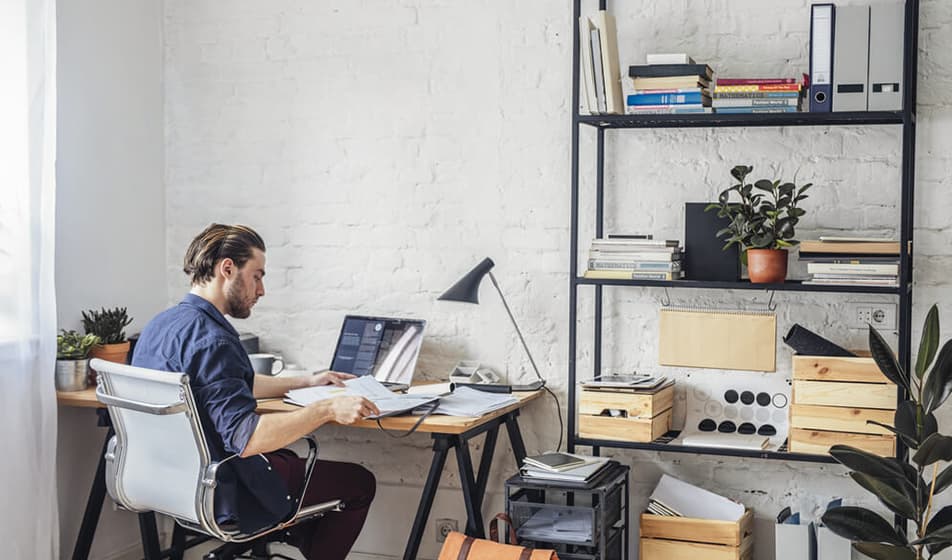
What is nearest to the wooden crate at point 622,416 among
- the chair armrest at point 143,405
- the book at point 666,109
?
the book at point 666,109

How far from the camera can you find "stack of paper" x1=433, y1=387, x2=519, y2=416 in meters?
2.94

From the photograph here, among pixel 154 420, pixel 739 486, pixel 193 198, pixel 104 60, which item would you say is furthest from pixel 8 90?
pixel 739 486

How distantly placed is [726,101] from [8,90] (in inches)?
81.0

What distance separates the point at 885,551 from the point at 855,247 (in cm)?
79

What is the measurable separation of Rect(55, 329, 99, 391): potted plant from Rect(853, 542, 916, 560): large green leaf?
230 cm

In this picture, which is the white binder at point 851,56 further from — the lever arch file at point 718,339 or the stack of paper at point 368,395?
the stack of paper at point 368,395

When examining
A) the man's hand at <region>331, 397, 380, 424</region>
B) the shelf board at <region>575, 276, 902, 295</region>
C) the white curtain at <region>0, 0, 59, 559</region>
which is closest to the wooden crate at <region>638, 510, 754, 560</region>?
the shelf board at <region>575, 276, 902, 295</region>

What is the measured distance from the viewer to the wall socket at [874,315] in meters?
3.04

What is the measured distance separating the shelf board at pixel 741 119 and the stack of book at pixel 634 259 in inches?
13.6

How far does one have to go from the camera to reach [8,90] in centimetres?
303

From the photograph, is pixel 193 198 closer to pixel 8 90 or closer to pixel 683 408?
pixel 8 90

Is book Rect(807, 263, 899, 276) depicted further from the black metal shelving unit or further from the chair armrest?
the chair armrest

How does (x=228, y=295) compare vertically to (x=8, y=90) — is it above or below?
below

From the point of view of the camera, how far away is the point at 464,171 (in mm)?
3455
